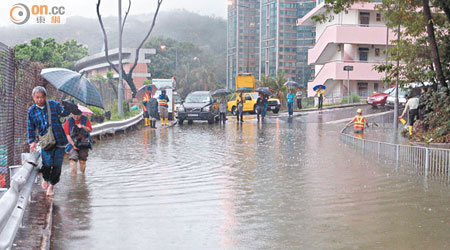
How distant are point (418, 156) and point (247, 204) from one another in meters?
5.97

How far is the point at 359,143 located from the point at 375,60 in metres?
37.5

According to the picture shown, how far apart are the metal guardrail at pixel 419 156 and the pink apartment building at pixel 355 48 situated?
1407 inches

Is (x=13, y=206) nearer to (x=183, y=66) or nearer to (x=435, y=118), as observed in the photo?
(x=435, y=118)

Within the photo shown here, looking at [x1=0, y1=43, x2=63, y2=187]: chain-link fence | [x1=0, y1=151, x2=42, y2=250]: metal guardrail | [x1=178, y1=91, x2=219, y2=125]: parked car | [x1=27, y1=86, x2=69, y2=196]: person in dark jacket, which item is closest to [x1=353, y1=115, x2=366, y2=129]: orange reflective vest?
[x1=178, y1=91, x2=219, y2=125]: parked car

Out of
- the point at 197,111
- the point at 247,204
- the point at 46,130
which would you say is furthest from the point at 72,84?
the point at 197,111

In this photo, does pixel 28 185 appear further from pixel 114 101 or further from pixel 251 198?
pixel 114 101

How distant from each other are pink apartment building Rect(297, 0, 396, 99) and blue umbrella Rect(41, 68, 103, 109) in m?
41.7

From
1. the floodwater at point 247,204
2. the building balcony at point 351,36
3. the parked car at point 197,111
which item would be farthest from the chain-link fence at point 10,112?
the building balcony at point 351,36

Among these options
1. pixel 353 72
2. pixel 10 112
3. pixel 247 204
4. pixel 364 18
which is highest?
pixel 364 18

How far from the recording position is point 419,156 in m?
12.8

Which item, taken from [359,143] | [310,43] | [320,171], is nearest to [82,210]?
[320,171]

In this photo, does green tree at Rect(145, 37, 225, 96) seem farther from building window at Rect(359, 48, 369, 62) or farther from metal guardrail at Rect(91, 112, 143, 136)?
metal guardrail at Rect(91, 112, 143, 136)

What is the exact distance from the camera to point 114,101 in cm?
3419

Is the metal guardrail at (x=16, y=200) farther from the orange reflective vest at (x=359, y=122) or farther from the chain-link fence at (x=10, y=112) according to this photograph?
the orange reflective vest at (x=359, y=122)
